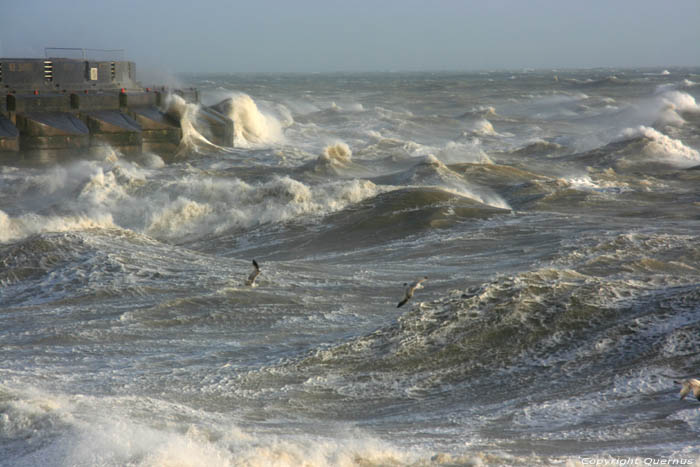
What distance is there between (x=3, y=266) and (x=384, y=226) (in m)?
6.47

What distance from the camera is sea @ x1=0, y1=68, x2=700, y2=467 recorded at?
5324 mm

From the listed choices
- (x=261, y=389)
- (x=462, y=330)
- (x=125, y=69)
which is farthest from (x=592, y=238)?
(x=125, y=69)

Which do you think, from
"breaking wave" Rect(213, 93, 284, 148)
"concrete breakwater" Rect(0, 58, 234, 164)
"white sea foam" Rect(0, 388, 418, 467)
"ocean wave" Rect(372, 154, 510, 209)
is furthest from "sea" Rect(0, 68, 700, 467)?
"breaking wave" Rect(213, 93, 284, 148)

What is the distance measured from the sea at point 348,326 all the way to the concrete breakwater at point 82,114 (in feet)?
14.0

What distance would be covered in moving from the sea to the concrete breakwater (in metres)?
4.26

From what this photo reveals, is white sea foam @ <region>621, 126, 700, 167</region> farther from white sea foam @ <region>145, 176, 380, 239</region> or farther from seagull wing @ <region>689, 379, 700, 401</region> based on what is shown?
seagull wing @ <region>689, 379, 700, 401</region>

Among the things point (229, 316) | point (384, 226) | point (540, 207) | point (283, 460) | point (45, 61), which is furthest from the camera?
point (45, 61)

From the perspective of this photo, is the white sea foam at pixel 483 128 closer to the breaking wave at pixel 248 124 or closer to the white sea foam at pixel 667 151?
the breaking wave at pixel 248 124

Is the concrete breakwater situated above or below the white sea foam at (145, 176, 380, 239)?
above

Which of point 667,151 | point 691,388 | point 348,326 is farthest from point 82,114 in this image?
point 691,388

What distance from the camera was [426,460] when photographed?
5043 mm

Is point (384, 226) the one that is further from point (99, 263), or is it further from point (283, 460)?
point (283, 460)


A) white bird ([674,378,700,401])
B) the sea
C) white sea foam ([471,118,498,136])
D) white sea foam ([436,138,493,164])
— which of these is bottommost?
the sea

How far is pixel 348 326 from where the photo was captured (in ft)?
27.7
